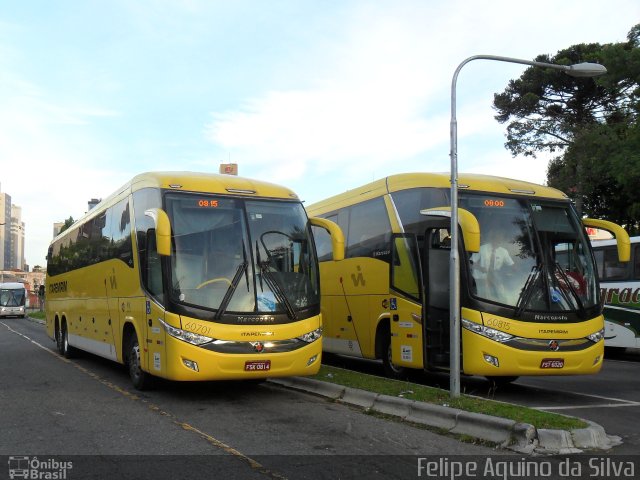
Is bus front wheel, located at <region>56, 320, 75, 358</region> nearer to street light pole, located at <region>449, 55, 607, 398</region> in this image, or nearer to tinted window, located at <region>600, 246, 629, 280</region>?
street light pole, located at <region>449, 55, 607, 398</region>

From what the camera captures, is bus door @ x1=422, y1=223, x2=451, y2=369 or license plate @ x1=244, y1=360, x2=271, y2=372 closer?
license plate @ x1=244, y1=360, x2=271, y2=372

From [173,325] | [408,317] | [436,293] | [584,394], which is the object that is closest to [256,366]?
[173,325]

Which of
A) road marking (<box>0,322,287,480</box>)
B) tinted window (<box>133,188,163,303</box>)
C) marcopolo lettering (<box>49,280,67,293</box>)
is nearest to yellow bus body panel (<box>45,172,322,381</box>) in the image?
tinted window (<box>133,188,163,303</box>)

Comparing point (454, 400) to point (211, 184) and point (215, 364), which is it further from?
point (211, 184)

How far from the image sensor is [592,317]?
10.1 meters

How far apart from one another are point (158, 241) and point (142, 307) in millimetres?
1839

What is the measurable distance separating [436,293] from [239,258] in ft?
11.0

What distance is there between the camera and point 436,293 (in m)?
10.6

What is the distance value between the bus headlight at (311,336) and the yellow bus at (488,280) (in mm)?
1801

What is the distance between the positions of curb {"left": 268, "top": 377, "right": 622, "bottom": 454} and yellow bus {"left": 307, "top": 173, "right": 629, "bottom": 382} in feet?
5.51

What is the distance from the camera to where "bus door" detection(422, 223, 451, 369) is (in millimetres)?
10445

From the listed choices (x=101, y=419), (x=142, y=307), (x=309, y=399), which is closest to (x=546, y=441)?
(x=309, y=399)

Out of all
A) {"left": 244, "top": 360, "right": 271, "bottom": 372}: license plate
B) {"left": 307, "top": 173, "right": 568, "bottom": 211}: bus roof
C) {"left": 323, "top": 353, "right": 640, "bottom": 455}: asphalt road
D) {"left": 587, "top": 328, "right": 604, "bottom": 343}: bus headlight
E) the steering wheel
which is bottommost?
{"left": 323, "top": 353, "right": 640, "bottom": 455}: asphalt road

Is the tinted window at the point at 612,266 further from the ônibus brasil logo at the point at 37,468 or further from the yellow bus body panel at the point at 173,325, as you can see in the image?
the ônibus brasil logo at the point at 37,468
